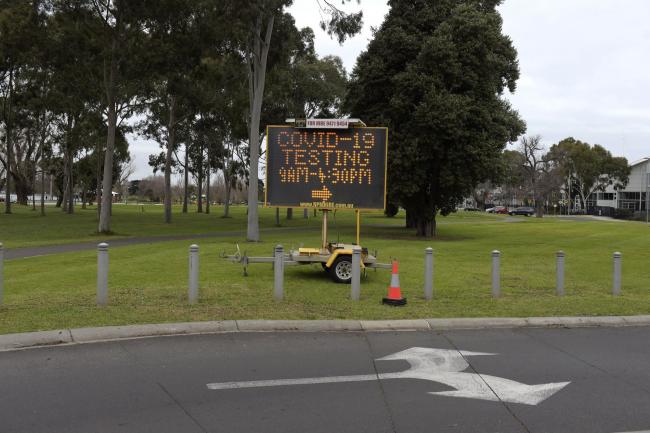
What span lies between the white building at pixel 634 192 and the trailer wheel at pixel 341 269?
91505 millimetres

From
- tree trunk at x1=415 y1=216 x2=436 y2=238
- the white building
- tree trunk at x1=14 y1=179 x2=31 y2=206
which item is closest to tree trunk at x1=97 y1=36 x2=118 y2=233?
tree trunk at x1=415 y1=216 x2=436 y2=238

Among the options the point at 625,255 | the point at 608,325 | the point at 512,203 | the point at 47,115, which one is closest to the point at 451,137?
the point at 625,255

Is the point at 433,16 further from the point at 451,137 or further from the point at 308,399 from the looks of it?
the point at 308,399

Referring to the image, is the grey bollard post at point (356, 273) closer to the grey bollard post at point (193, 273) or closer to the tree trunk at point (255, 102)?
the grey bollard post at point (193, 273)

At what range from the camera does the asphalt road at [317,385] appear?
4.56 metres

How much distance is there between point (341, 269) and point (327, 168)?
7.64 feet

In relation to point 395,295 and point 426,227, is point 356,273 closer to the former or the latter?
point 395,295

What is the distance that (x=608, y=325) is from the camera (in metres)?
8.74

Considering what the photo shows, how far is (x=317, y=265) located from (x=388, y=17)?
19934 millimetres

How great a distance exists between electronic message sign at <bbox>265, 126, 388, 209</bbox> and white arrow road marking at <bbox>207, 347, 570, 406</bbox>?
6.77 m

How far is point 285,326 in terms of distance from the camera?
7.88 meters

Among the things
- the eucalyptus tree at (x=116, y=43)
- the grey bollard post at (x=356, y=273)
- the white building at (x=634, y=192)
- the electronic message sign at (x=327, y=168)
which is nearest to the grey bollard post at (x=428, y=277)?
the grey bollard post at (x=356, y=273)

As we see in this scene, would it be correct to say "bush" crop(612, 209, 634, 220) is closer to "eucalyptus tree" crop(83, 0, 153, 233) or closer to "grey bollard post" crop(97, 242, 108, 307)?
"eucalyptus tree" crop(83, 0, 153, 233)

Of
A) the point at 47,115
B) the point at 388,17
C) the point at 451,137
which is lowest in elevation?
the point at 451,137
